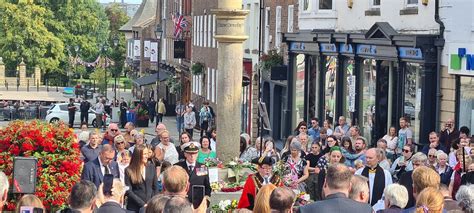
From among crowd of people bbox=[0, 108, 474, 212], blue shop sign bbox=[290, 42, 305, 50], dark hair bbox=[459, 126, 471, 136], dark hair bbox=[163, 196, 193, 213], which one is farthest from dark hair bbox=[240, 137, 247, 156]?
blue shop sign bbox=[290, 42, 305, 50]

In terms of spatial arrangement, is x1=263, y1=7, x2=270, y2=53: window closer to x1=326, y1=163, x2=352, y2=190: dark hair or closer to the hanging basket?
the hanging basket

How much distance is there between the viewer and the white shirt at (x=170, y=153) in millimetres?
19781

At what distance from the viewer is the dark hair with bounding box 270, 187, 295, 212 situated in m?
10.8

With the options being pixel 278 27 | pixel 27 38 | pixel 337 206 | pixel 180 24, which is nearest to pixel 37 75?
pixel 27 38

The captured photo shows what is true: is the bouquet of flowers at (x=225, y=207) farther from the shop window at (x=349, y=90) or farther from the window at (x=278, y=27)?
the window at (x=278, y=27)

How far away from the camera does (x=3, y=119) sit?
63.6 metres

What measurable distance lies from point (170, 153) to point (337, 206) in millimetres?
9948

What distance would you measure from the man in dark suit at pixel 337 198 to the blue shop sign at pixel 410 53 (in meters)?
16.8

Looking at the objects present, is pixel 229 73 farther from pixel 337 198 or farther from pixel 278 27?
pixel 278 27

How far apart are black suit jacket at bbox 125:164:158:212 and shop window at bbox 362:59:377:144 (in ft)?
54.2

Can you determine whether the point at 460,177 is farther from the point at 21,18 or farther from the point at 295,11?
the point at 21,18

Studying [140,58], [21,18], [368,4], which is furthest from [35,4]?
[368,4]

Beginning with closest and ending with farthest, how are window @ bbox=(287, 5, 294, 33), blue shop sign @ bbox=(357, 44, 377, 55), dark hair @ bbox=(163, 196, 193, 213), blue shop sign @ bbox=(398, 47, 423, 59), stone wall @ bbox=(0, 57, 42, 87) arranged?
dark hair @ bbox=(163, 196, 193, 213) → blue shop sign @ bbox=(398, 47, 423, 59) → blue shop sign @ bbox=(357, 44, 377, 55) → window @ bbox=(287, 5, 294, 33) → stone wall @ bbox=(0, 57, 42, 87)

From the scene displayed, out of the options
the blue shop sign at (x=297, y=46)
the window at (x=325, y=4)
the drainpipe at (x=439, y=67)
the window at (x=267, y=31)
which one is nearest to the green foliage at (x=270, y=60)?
the blue shop sign at (x=297, y=46)
